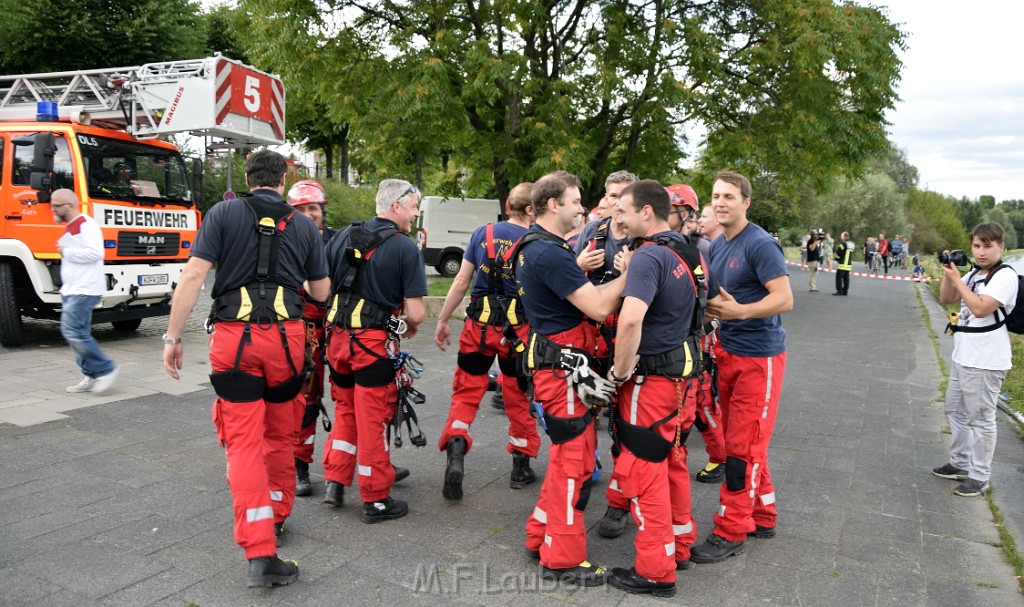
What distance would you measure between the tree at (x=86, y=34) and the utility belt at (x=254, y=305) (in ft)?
57.4

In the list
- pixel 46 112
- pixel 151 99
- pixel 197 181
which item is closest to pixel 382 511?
pixel 151 99

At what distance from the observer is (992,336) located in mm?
4844

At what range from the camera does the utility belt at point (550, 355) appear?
139 inches

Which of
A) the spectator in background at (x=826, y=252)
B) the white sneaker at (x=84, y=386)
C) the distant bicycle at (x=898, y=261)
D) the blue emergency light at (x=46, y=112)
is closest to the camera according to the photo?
the white sneaker at (x=84, y=386)

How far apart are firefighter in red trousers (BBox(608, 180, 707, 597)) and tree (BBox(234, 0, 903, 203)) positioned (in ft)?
28.4

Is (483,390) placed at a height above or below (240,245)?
below

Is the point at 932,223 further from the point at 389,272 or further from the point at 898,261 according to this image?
the point at 389,272

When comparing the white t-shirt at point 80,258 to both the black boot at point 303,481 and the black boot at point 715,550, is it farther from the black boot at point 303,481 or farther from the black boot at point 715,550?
the black boot at point 715,550

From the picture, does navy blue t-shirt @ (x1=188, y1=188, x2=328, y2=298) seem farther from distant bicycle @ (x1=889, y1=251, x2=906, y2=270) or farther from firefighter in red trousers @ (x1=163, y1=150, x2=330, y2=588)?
distant bicycle @ (x1=889, y1=251, x2=906, y2=270)

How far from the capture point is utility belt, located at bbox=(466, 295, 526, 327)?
477 centimetres

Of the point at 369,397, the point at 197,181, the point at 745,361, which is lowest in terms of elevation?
the point at 369,397

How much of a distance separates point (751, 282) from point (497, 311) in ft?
5.38

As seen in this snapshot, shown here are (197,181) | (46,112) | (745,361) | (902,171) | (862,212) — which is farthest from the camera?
(902,171)

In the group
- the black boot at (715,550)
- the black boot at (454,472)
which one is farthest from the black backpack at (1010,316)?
the black boot at (454,472)
